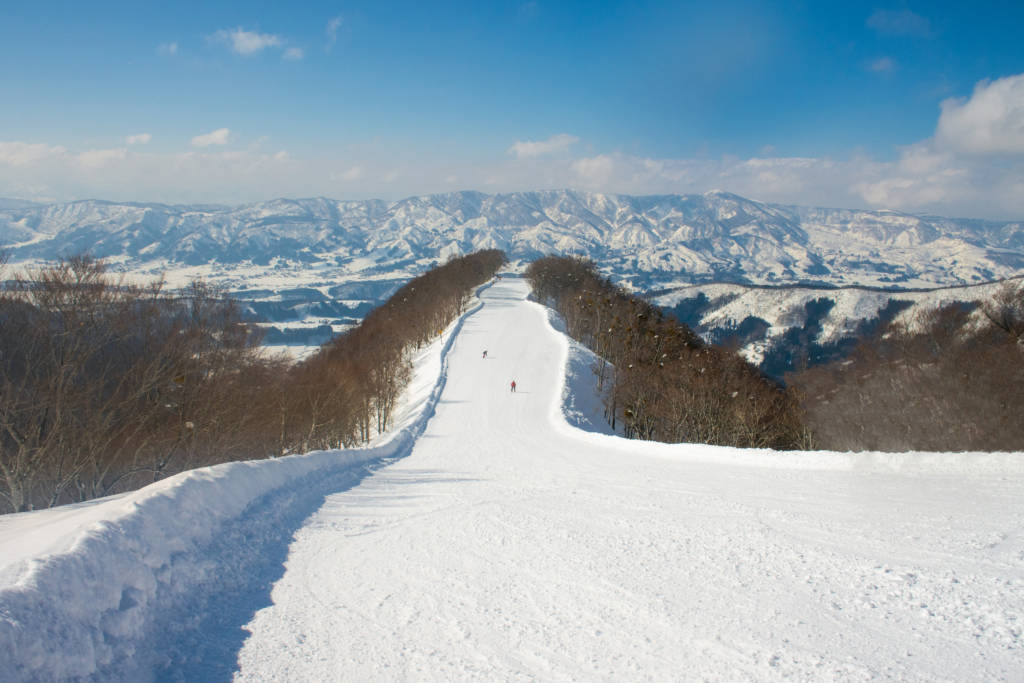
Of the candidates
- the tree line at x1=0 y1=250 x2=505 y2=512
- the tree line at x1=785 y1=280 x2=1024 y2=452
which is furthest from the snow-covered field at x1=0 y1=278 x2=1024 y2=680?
the tree line at x1=785 y1=280 x2=1024 y2=452

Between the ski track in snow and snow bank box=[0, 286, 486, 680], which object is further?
the ski track in snow

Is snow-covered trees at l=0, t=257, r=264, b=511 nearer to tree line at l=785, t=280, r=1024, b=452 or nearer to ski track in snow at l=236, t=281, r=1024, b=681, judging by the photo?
ski track in snow at l=236, t=281, r=1024, b=681

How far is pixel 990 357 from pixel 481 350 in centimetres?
3457

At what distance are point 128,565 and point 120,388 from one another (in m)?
15.9

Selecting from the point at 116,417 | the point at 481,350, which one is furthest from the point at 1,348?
the point at 481,350

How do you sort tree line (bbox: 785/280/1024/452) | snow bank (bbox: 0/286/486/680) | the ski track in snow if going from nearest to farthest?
snow bank (bbox: 0/286/486/680) < the ski track in snow < tree line (bbox: 785/280/1024/452)

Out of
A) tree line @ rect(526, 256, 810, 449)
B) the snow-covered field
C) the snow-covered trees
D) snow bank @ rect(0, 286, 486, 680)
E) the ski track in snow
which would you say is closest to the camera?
snow bank @ rect(0, 286, 486, 680)

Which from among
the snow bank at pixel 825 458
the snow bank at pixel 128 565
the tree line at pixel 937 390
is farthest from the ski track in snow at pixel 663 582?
the tree line at pixel 937 390

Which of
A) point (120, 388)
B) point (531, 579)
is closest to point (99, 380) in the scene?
point (120, 388)

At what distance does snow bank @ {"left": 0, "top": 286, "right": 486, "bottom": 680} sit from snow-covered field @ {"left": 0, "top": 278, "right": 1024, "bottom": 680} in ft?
0.07

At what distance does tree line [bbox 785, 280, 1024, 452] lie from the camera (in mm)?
25016

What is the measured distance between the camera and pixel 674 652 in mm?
5012

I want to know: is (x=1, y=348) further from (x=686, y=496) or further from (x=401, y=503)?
(x=686, y=496)

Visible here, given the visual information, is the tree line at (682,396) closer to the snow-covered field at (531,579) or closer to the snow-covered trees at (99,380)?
the snow-covered field at (531,579)
